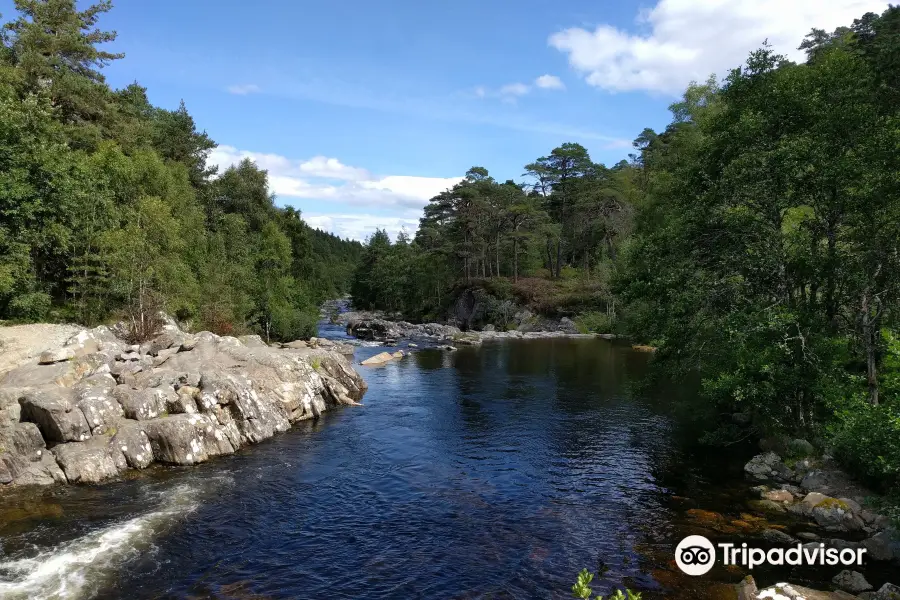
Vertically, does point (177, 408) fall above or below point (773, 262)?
below

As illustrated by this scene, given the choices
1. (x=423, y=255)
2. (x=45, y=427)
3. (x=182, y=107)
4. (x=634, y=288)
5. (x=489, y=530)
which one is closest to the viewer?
(x=489, y=530)

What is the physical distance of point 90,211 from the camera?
114 ft

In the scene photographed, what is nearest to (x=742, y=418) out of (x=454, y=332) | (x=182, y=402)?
(x=182, y=402)

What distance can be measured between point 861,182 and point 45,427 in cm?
3327

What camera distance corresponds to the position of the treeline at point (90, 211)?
31.6 m

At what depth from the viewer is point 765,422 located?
23953 millimetres

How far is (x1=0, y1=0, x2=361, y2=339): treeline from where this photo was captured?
31.6 m

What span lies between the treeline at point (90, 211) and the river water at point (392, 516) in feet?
59.7

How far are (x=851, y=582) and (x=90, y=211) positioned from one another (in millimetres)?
42605

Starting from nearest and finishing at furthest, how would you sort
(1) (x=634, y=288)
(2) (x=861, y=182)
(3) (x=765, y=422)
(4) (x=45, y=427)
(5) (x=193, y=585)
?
(5) (x=193, y=585) → (2) (x=861, y=182) → (4) (x=45, y=427) → (3) (x=765, y=422) → (1) (x=634, y=288)

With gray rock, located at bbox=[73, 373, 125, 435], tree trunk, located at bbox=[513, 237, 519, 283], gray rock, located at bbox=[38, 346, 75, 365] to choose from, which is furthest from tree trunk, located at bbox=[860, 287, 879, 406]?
tree trunk, located at bbox=[513, 237, 519, 283]

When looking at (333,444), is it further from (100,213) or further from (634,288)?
(100,213)

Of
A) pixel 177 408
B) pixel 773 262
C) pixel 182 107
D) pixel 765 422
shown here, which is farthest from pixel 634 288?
pixel 182 107

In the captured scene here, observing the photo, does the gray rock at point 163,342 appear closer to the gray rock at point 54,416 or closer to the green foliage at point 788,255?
the gray rock at point 54,416
